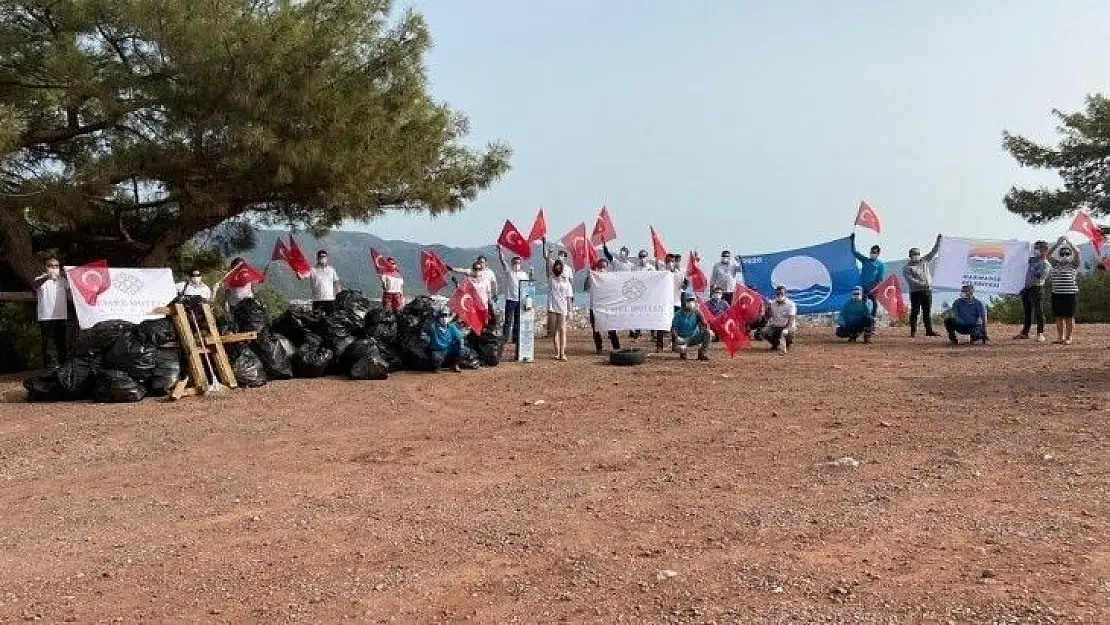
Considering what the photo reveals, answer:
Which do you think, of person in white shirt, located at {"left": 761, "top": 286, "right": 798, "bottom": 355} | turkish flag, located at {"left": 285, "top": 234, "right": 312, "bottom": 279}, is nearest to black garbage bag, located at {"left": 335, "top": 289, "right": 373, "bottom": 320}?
turkish flag, located at {"left": 285, "top": 234, "right": 312, "bottom": 279}

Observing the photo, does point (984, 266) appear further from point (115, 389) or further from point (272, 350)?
point (115, 389)

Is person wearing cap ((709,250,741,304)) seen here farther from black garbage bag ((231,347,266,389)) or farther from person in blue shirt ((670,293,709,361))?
black garbage bag ((231,347,266,389))

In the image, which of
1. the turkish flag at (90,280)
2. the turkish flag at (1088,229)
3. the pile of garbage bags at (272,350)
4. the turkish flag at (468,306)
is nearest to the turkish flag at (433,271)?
the pile of garbage bags at (272,350)

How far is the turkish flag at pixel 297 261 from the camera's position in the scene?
14656mm

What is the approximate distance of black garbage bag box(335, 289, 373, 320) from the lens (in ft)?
41.3

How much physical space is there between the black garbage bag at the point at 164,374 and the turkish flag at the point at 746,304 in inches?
297

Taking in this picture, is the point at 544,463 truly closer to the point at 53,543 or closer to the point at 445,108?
the point at 53,543

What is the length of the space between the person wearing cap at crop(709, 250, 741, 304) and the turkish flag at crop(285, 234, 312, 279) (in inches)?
258

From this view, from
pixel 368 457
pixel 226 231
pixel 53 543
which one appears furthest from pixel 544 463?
pixel 226 231

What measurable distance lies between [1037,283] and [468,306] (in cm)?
884

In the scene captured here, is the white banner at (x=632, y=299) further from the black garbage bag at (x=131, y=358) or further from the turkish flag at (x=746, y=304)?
the black garbage bag at (x=131, y=358)

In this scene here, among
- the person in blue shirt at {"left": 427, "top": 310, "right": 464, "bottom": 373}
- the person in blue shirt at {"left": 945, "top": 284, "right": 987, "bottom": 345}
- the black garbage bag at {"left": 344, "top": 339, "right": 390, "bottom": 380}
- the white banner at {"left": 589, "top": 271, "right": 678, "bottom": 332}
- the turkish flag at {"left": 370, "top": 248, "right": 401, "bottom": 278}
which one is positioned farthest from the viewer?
the turkish flag at {"left": 370, "top": 248, "right": 401, "bottom": 278}

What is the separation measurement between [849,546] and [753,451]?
7.82ft

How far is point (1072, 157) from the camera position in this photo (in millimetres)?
21719
